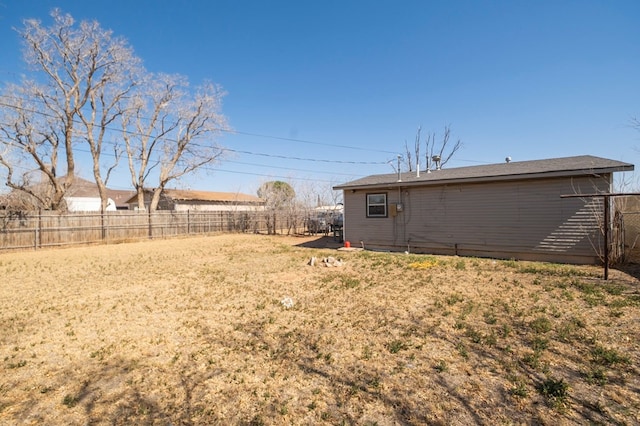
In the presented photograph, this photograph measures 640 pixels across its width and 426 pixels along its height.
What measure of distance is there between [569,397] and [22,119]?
22.2m

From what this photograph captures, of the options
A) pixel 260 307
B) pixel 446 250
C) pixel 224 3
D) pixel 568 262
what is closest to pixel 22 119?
pixel 224 3

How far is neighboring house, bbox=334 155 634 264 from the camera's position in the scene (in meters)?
7.83

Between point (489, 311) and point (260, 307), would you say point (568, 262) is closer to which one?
point (489, 311)

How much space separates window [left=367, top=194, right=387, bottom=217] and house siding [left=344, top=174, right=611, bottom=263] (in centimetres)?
17

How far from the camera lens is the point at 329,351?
139 inches

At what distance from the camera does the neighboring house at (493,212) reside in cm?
783

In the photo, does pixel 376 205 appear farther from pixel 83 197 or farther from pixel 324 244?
pixel 83 197

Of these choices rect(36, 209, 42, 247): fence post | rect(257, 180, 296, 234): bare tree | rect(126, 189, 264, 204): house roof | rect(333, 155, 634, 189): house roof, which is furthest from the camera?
rect(126, 189, 264, 204): house roof

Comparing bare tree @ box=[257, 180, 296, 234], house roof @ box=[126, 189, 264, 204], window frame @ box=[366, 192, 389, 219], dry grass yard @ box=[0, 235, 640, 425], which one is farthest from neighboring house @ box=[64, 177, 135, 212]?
window frame @ box=[366, 192, 389, 219]

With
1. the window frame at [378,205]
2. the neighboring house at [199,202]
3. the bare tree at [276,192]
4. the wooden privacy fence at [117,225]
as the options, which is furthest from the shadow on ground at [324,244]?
the neighboring house at [199,202]

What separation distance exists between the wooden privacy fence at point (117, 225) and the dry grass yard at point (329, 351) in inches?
350

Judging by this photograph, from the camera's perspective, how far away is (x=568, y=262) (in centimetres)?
808

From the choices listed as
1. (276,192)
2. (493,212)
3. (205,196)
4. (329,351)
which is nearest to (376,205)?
(493,212)

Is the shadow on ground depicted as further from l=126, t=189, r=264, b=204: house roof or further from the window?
l=126, t=189, r=264, b=204: house roof
